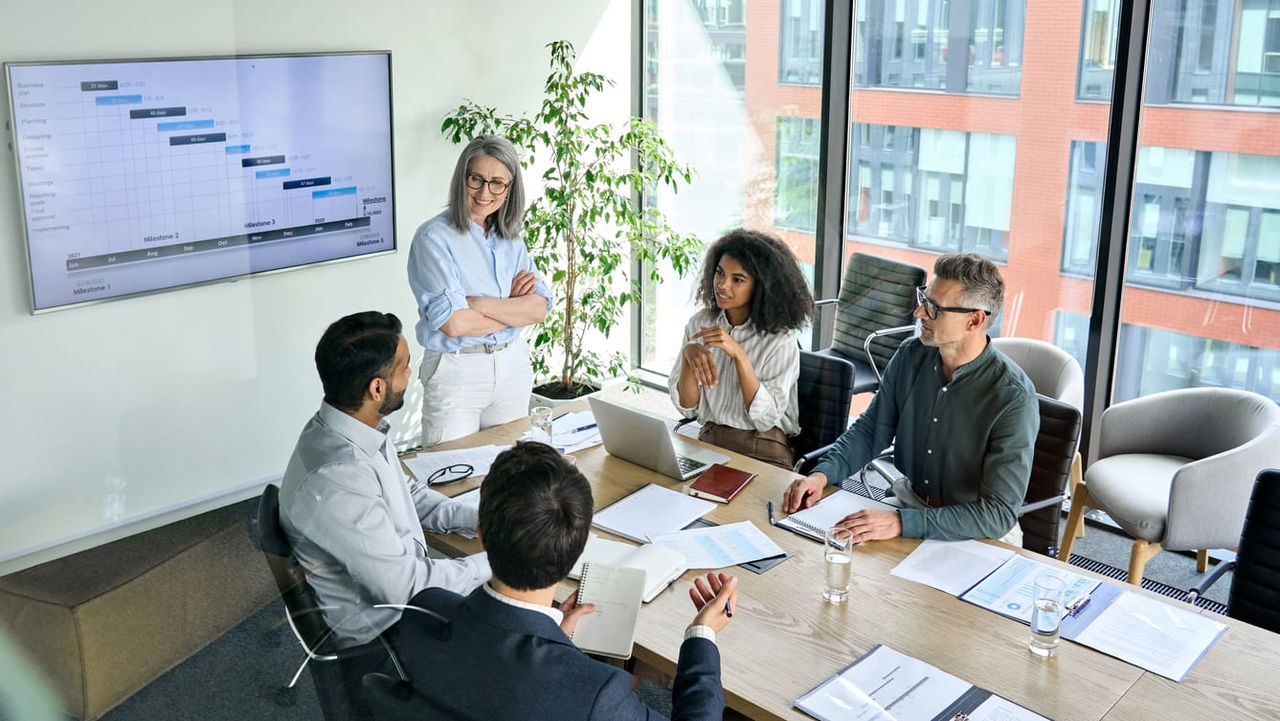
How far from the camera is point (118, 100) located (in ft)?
10.8

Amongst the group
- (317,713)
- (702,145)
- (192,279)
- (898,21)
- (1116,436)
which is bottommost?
(317,713)

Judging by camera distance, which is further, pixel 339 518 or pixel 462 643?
pixel 339 518

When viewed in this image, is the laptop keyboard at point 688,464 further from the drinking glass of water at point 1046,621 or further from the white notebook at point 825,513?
the drinking glass of water at point 1046,621

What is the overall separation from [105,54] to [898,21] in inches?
131

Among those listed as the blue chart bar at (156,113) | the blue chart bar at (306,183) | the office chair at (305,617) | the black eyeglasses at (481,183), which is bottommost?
the office chair at (305,617)

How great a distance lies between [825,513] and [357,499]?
121 cm

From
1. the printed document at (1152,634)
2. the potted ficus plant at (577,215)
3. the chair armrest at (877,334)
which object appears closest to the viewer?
the printed document at (1152,634)

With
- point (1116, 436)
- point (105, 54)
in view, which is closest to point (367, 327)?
point (105, 54)

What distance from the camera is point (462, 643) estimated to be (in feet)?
5.69

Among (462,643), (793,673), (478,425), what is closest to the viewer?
(462,643)

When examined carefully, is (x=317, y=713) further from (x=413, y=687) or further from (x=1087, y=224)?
(x=1087, y=224)

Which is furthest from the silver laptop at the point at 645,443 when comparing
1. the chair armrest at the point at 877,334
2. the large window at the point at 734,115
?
the large window at the point at 734,115

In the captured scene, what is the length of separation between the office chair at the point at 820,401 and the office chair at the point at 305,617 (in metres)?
1.63

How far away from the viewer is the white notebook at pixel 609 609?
7.35 feet
